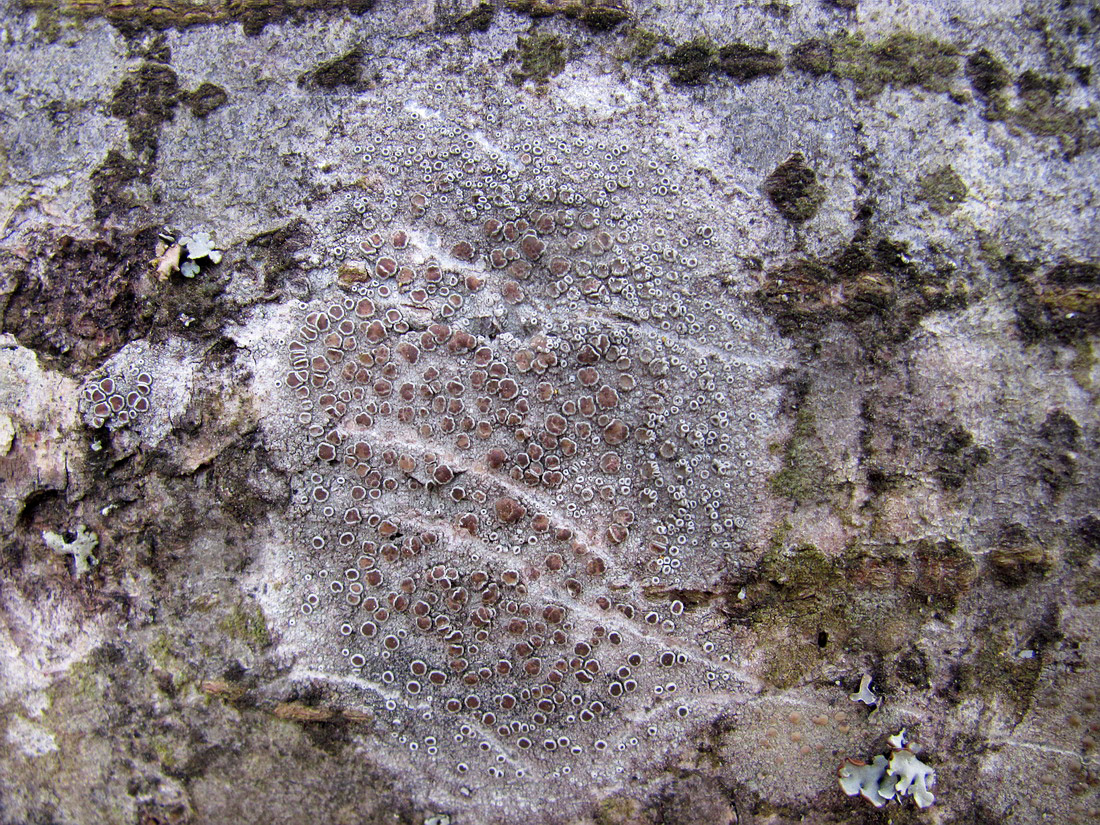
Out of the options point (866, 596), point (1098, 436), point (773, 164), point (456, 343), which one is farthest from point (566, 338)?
point (1098, 436)

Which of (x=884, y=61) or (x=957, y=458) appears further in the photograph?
(x=884, y=61)

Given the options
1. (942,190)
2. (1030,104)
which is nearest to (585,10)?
(942,190)

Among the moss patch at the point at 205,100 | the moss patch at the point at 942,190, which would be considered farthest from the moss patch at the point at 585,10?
the moss patch at the point at 942,190

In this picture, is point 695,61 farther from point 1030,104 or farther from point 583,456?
point 583,456

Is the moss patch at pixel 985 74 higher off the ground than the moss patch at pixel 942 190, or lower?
higher

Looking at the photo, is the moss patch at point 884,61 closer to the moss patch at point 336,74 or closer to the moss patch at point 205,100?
the moss patch at point 336,74

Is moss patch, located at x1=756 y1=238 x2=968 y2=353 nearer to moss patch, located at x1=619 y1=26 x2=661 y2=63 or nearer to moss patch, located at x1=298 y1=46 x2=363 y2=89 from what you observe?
moss patch, located at x1=619 y1=26 x2=661 y2=63

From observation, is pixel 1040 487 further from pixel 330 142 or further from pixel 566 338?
pixel 330 142
